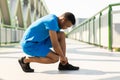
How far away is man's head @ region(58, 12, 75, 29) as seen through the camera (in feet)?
12.3

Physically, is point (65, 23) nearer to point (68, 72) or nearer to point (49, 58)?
point (49, 58)

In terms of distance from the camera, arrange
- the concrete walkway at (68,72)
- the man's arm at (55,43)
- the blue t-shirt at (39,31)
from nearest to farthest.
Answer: the concrete walkway at (68,72) < the man's arm at (55,43) < the blue t-shirt at (39,31)

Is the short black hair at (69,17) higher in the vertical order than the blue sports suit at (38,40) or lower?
higher

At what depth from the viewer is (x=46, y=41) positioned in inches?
156

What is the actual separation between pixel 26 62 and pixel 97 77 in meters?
1.01

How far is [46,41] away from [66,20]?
1.26 feet

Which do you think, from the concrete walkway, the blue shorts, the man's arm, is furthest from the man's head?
the concrete walkway

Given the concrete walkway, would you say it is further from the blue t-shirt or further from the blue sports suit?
the blue t-shirt

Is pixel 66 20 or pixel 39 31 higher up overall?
pixel 66 20

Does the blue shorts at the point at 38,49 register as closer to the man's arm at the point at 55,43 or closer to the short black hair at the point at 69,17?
the man's arm at the point at 55,43

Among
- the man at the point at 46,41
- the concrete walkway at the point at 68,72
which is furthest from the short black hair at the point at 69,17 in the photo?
the concrete walkway at the point at 68,72

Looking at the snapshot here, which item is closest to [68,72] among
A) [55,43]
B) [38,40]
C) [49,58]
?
[49,58]

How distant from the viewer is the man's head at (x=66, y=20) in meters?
3.74

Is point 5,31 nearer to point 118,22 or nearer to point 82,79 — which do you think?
point 118,22
